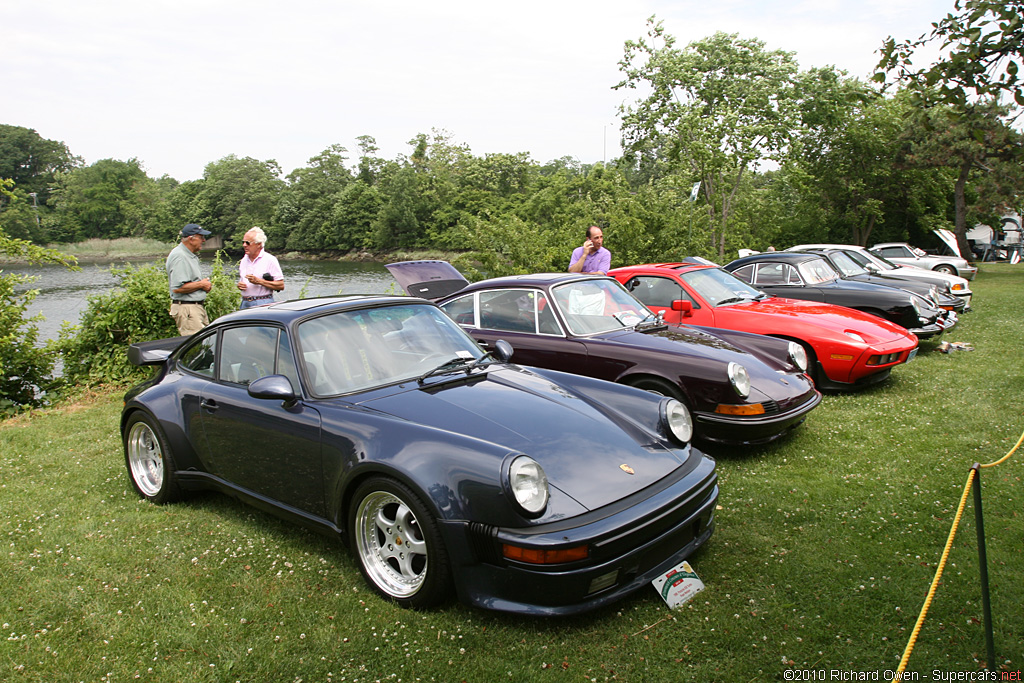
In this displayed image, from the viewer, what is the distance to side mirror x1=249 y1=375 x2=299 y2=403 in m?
3.53

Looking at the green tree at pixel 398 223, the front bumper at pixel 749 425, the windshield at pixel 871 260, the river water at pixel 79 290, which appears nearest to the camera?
the front bumper at pixel 749 425

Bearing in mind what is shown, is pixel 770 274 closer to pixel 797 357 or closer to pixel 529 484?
pixel 797 357

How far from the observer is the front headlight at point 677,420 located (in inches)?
150

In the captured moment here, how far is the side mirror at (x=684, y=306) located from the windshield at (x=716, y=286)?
0.29 m

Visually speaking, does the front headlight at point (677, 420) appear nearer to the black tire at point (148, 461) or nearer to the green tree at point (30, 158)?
the black tire at point (148, 461)

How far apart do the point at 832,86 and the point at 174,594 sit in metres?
33.6

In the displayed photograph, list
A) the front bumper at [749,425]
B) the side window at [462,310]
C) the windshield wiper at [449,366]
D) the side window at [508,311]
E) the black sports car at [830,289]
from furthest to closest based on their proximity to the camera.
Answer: the black sports car at [830,289] < the side window at [462,310] < the side window at [508,311] < the front bumper at [749,425] < the windshield wiper at [449,366]

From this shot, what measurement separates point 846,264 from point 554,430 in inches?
427

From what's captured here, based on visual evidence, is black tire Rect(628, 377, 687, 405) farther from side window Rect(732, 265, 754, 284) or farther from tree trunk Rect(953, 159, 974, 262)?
tree trunk Rect(953, 159, 974, 262)

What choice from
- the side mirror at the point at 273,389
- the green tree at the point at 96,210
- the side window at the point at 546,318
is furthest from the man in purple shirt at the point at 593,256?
the green tree at the point at 96,210

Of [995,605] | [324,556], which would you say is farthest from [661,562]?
[324,556]

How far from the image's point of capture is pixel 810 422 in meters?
6.29

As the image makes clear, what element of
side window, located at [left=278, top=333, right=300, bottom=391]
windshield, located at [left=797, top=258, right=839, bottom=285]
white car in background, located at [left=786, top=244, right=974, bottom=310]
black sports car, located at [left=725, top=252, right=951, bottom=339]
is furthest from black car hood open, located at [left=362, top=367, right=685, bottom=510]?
white car in background, located at [left=786, top=244, right=974, bottom=310]

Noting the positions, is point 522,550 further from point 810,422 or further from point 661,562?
point 810,422
